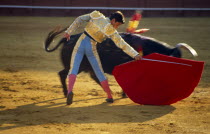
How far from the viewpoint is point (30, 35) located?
406 inches

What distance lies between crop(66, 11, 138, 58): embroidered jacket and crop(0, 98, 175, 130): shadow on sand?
1.83ft

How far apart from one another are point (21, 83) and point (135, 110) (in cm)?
191

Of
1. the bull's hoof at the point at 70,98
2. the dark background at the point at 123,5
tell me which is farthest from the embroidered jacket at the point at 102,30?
the dark background at the point at 123,5

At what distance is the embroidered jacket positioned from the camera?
14.6 ft

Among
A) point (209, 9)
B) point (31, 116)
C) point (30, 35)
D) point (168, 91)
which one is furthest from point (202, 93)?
point (209, 9)

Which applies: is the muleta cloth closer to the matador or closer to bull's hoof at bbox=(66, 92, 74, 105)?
the matador

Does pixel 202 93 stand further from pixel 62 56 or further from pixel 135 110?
pixel 62 56

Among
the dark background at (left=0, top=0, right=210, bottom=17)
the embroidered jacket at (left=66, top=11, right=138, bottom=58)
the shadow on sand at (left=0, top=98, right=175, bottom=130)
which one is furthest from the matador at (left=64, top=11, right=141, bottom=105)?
the dark background at (left=0, top=0, right=210, bottom=17)

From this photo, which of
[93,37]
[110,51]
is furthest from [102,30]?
[110,51]

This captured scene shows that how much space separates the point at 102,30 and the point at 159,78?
0.75 m

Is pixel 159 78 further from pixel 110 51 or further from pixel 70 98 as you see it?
pixel 70 98

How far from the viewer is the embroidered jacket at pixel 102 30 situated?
14.6ft

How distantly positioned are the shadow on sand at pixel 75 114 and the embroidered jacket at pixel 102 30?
0.56m

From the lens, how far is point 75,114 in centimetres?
439
